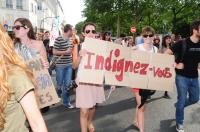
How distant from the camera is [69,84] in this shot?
28.3 ft

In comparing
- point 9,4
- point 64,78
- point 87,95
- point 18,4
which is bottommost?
point 64,78

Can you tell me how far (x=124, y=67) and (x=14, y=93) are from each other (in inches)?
150

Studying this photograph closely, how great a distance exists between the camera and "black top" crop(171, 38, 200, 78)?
20.2 feet

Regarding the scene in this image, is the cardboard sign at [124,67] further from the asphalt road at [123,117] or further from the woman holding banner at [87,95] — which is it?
the asphalt road at [123,117]

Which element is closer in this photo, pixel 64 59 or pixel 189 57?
pixel 189 57

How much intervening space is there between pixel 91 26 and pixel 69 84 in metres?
Result: 3.08

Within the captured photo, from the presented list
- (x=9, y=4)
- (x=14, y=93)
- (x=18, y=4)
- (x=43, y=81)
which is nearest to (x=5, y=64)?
(x=14, y=93)

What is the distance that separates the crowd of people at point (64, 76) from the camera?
191cm

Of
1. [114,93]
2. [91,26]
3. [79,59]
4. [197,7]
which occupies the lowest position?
[114,93]

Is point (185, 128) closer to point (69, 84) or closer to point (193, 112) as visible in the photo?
point (193, 112)

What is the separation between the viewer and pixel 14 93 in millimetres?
1918

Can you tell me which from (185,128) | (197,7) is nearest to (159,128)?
(185,128)

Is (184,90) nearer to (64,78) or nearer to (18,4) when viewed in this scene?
(64,78)

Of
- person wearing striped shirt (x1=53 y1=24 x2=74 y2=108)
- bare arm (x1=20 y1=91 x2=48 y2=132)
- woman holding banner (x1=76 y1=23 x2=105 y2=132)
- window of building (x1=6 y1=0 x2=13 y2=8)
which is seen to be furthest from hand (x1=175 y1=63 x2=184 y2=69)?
window of building (x1=6 y1=0 x2=13 y2=8)
